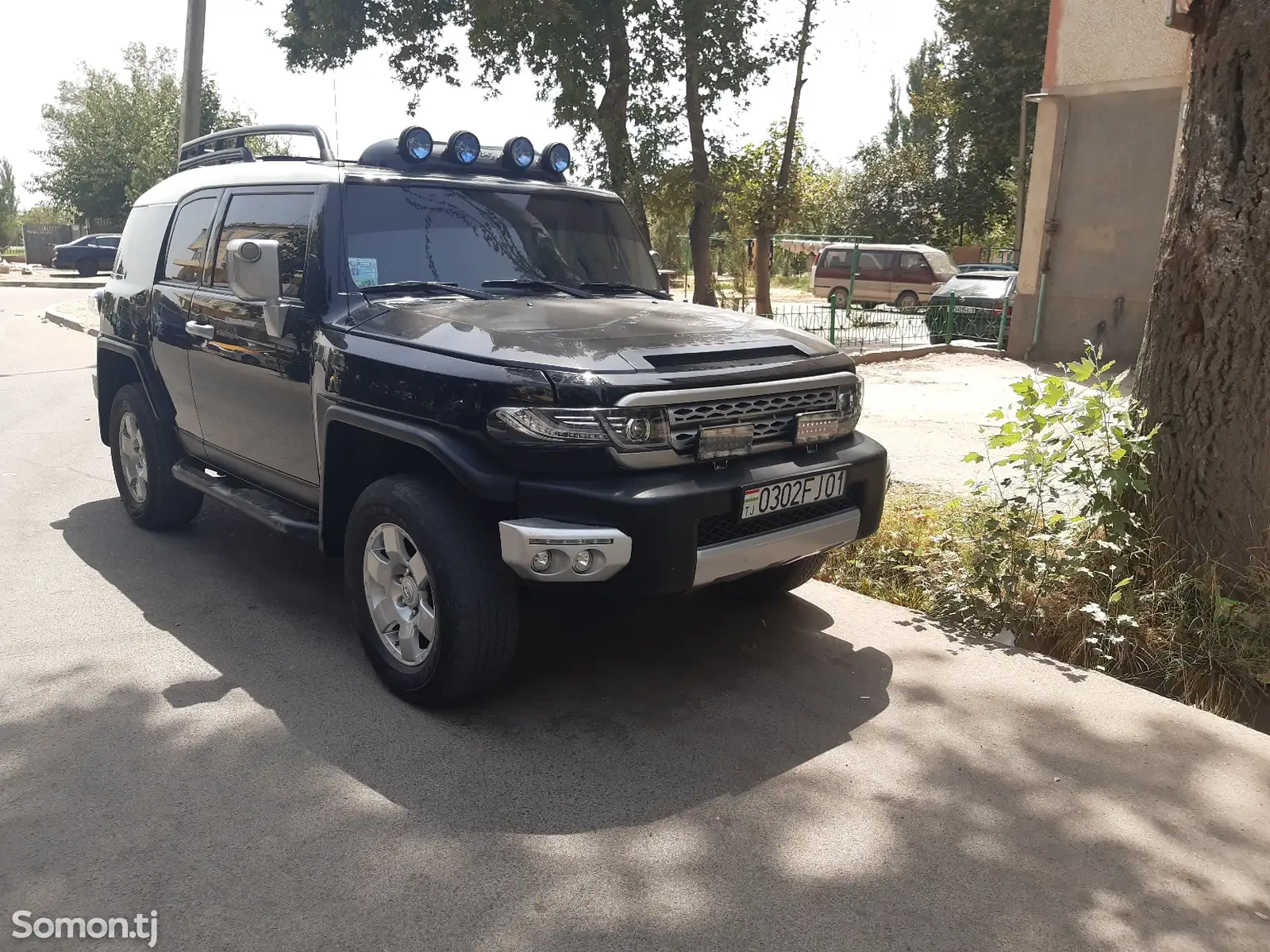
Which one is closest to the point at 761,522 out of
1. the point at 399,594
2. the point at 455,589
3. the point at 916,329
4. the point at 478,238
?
the point at 455,589

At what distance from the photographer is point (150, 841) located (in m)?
2.93

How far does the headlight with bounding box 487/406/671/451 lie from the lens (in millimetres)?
3371

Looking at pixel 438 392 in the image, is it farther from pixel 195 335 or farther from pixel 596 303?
pixel 195 335

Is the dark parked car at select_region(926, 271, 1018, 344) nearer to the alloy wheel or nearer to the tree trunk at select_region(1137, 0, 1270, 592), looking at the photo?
the tree trunk at select_region(1137, 0, 1270, 592)

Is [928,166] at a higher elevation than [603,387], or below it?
higher

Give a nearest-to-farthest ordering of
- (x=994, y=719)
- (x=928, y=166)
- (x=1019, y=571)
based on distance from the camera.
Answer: (x=994, y=719) < (x=1019, y=571) < (x=928, y=166)

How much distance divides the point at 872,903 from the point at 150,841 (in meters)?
2.01

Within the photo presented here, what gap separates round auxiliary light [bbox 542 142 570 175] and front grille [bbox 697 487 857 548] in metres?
2.36

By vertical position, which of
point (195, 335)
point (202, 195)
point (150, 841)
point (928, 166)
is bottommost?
point (150, 841)

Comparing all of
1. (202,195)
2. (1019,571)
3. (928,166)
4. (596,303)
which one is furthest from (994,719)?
(928,166)

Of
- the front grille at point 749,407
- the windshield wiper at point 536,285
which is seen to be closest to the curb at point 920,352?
the windshield wiper at point 536,285

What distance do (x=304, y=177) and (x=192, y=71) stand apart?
30.1 ft

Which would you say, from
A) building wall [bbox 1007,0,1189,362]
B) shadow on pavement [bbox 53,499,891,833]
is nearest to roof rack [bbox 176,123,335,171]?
shadow on pavement [bbox 53,499,891,833]

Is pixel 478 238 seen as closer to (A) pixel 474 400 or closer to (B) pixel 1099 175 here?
(A) pixel 474 400
